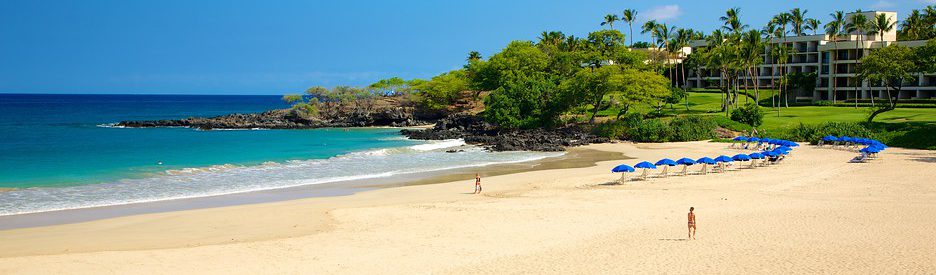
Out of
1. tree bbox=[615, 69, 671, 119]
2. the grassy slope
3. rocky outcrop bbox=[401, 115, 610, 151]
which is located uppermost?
tree bbox=[615, 69, 671, 119]

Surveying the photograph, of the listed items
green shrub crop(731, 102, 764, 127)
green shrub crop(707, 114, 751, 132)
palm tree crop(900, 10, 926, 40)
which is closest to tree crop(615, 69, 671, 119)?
green shrub crop(707, 114, 751, 132)

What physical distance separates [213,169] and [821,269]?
107 feet

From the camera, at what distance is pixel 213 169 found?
40.7 metres

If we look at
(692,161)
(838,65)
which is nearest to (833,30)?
(838,65)

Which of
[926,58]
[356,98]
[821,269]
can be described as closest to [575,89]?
[926,58]

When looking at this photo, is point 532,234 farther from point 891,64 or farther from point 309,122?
point 309,122

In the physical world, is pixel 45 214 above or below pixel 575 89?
below

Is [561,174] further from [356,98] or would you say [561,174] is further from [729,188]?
[356,98]

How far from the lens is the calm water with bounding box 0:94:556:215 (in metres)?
31.6

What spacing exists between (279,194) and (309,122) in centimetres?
5930

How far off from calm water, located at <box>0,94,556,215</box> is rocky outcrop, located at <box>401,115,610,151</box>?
2.26m

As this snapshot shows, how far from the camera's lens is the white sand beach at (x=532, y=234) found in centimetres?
1761

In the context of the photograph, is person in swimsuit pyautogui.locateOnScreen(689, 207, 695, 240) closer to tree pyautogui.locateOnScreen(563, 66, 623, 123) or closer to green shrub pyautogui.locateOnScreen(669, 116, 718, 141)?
green shrub pyautogui.locateOnScreen(669, 116, 718, 141)

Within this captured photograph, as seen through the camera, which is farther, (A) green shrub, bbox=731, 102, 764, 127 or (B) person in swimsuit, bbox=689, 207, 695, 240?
(A) green shrub, bbox=731, 102, 764, 127
